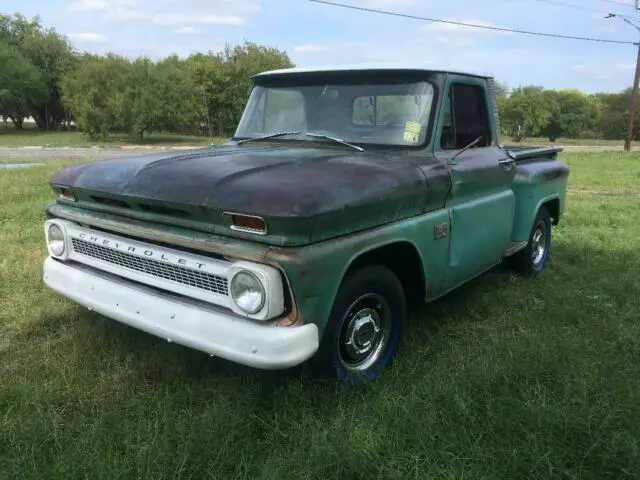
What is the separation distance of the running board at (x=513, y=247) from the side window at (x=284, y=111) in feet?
6.30

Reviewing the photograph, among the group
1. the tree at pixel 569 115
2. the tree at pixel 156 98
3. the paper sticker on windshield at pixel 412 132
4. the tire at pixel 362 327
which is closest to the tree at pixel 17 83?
the tree at pixel 156 98

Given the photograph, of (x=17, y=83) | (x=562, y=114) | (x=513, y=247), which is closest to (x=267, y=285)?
(x=513, y=247)

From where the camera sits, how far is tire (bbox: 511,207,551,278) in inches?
193

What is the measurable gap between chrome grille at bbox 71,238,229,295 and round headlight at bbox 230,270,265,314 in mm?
75

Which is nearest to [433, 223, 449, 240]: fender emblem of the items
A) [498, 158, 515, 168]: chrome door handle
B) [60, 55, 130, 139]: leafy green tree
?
[498, 158, 515, 168]: chrome door handle

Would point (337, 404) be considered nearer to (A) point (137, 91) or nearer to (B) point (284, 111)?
(B) point (284, 111)

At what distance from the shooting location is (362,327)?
2.92 metres

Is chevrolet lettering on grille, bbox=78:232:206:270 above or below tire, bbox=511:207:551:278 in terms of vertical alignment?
above

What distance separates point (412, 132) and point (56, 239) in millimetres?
2287

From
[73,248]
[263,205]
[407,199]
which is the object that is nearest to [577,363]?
[407,199]

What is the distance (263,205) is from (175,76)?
33124 mm

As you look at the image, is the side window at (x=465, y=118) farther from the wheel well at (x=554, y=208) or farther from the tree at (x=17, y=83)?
the tree at (x=17, y=83)

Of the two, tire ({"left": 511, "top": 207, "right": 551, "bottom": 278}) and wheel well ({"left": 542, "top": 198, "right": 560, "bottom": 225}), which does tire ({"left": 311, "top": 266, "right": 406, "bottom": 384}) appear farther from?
wheel well ({"left": 542, "top": 198, "right": 560, "bottom": 225})

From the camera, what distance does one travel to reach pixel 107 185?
2.89 metres
